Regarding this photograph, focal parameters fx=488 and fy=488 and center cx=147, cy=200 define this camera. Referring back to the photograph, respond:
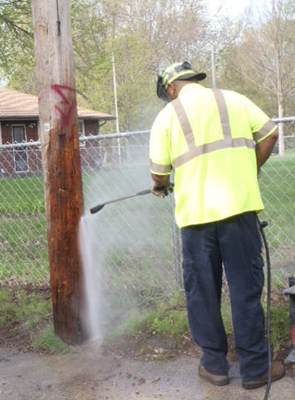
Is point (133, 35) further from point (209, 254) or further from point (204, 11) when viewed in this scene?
point (209, 254)

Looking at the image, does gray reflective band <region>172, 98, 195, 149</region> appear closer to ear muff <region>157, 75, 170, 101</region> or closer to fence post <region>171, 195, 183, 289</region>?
ear muff <region>157, 75, 170, 101</region>

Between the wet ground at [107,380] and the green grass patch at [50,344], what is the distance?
66mm

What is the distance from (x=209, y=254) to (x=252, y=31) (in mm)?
29720

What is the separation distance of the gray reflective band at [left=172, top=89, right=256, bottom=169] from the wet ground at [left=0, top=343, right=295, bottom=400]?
57.2 inches

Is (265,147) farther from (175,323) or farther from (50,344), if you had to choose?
(50,344)

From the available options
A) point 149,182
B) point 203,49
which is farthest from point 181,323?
point 203,49

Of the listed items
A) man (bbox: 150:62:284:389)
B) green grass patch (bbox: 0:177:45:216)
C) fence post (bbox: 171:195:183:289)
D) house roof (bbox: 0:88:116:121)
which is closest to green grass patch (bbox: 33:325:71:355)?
fence post (bbox: 171:195:183:289)

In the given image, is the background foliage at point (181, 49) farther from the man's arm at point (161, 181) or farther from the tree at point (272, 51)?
the man's arm at point (161, 181)

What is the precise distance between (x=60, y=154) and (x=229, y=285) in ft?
5.09

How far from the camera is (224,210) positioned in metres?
2.78

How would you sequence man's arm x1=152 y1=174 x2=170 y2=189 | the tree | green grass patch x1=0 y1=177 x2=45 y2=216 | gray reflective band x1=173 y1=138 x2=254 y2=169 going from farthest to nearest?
the tree
green grass patch x1=0 y1=177 x2=45 y2=216
man's arm x1=152 y1=174 x2=170 y2=189
gray reflective band x1=173 y1=138 x2=254 y2=169

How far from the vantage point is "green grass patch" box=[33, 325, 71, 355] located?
375 centimetres

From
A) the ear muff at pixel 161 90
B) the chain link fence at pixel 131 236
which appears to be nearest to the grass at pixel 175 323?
the chain link fence at pixel 131 236

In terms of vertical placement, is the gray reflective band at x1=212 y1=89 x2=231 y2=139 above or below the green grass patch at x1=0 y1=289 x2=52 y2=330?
above
